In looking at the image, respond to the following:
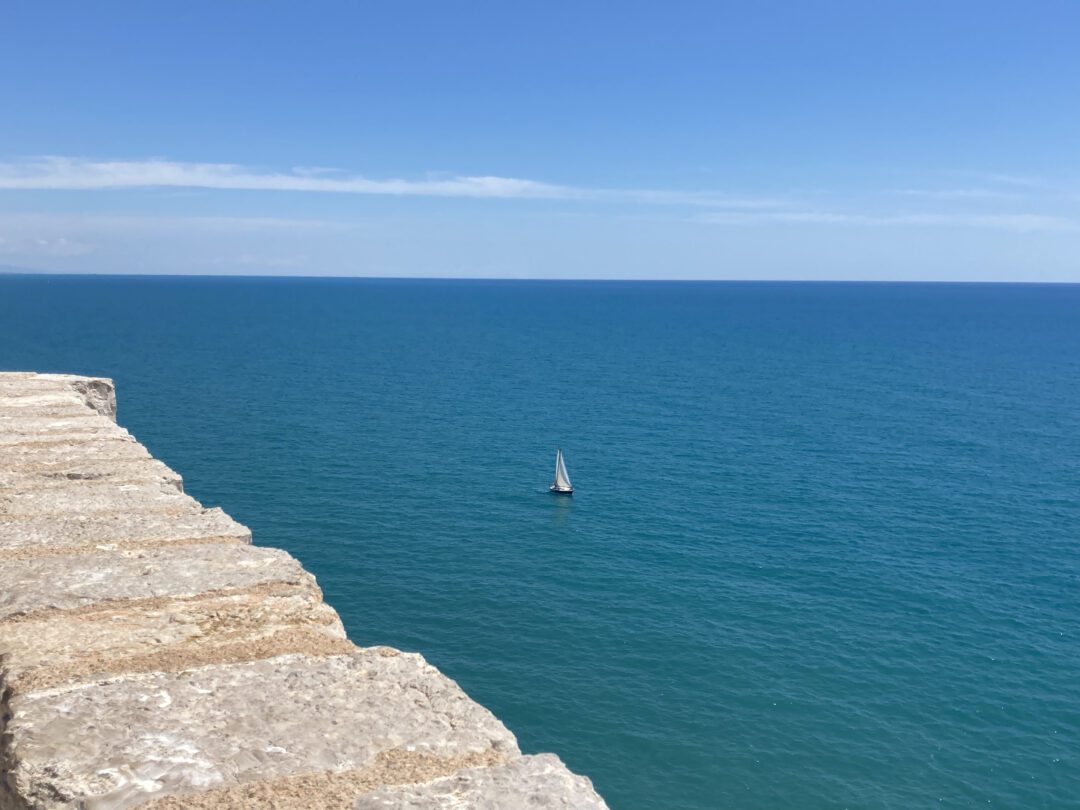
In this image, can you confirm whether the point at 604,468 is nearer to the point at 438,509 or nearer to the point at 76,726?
the point at 438,509

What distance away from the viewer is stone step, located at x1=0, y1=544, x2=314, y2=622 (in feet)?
21.6

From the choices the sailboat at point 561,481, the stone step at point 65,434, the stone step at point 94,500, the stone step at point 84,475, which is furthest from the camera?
the sailboat at point 561,481

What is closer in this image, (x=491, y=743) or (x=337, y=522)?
(x=491, y=743)

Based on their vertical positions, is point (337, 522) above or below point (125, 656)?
below

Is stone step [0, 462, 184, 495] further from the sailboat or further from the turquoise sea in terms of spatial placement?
the sailboat

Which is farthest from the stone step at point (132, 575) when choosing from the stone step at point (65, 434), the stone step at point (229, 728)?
the stone step at point (65, 434)

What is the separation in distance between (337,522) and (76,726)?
50.1 metres

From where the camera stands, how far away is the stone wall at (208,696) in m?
4.38

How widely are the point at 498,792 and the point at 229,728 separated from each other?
1606 millimetres

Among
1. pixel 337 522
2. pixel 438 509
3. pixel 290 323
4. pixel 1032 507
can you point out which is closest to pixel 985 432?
pixel 1032 507

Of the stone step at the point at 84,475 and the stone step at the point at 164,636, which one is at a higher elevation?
the stone step at the point at 84,475

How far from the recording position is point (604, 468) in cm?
6788

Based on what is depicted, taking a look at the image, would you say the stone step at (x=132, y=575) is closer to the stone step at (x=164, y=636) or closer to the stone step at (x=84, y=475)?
the stone step at (x=164, y=636)

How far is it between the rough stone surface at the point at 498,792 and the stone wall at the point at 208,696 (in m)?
0.01
